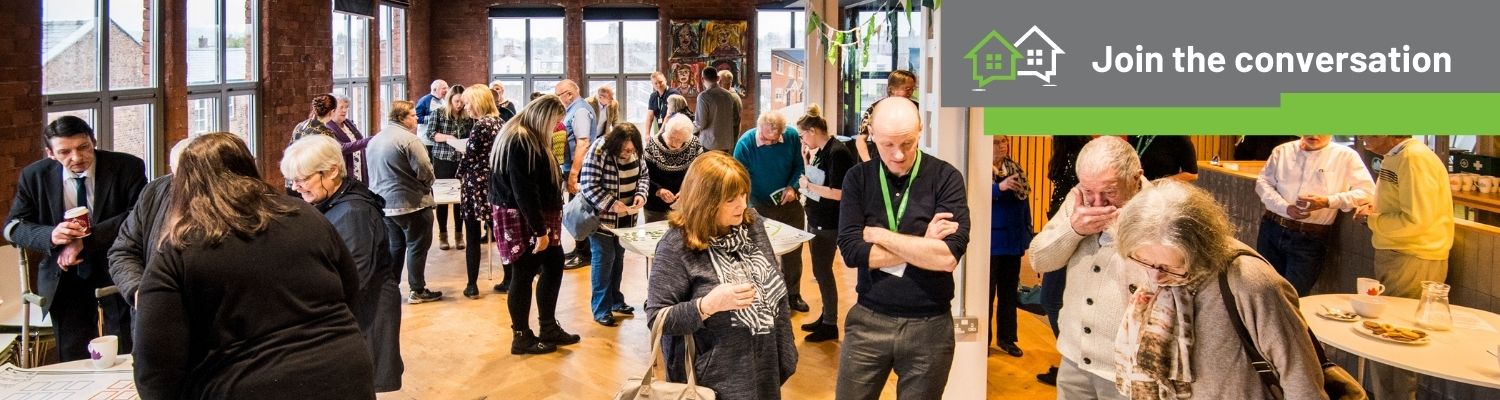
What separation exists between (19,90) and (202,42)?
9.77 feet

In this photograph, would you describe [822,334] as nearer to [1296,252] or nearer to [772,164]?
[772,164]

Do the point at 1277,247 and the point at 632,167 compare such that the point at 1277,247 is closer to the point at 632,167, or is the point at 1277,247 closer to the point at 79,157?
the point at 632,167

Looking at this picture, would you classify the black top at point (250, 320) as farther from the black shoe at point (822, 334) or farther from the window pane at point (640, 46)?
the window pane at point (640, 46)

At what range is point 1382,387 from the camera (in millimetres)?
3811

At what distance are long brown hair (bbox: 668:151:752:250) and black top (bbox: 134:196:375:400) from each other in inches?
33.8

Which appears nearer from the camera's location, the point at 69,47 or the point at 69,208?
the point at 69,208

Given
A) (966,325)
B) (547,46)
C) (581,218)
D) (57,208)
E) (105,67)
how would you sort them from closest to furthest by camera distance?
(966,325) < (57,208) < (581,218) < (105,67) < (547,46)

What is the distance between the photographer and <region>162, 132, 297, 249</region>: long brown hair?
235 centimetres

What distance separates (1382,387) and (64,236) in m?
4.47

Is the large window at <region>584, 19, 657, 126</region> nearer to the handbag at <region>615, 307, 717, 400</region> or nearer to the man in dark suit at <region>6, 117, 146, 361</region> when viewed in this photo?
the man in dark suit at <region>6, 117, 146, 361</region>

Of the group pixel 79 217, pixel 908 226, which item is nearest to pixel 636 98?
pixel 79 217

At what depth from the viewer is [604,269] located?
6.01m

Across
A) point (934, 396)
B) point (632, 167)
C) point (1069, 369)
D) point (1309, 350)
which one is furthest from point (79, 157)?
point (1309, 350)

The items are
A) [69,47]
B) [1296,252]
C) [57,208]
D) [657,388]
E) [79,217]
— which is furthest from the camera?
[69,47]
